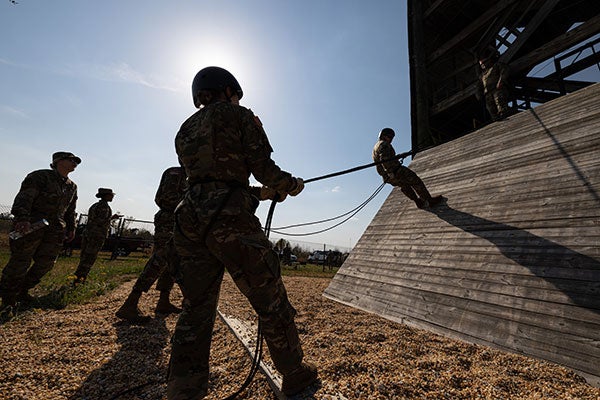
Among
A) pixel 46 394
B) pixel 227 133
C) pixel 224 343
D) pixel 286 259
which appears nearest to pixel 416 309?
pixel 224 343

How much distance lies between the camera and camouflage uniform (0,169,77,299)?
373 centimetres

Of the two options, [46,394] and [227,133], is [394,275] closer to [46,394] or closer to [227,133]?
[227,133]

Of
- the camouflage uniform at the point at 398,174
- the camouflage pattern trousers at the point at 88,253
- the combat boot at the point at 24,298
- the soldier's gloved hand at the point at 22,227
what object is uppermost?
the camouflage uniform at the point at 398,174

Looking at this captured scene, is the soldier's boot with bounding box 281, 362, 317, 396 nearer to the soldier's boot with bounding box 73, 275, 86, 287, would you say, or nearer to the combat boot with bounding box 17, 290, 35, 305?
the combat boot with bounding box 17, 290, 35, 305

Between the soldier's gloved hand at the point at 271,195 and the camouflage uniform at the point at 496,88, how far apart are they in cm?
745

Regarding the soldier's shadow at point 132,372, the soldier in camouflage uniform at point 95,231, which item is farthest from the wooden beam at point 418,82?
the soldier in camouflage uniform at point 95,231

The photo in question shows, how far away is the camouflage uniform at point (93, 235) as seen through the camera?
19.6 feet

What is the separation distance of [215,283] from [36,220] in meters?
3.99

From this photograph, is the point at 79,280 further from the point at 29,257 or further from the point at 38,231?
the point at 38,231

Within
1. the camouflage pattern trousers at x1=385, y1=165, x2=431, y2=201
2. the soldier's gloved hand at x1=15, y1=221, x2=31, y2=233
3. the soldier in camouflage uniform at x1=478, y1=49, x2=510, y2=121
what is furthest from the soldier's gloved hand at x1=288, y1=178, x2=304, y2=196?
the soldier in camouflage uniform at x1=478, y1=49, x2=510, y2=121

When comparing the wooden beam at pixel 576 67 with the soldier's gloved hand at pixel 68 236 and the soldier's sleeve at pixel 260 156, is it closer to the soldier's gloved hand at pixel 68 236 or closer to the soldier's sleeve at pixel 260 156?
the soldier's sleeve at pixel 260 156

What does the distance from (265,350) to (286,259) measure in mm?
19170


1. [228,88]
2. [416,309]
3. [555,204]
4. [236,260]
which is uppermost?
[228,88]

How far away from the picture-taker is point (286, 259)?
70.5ft
